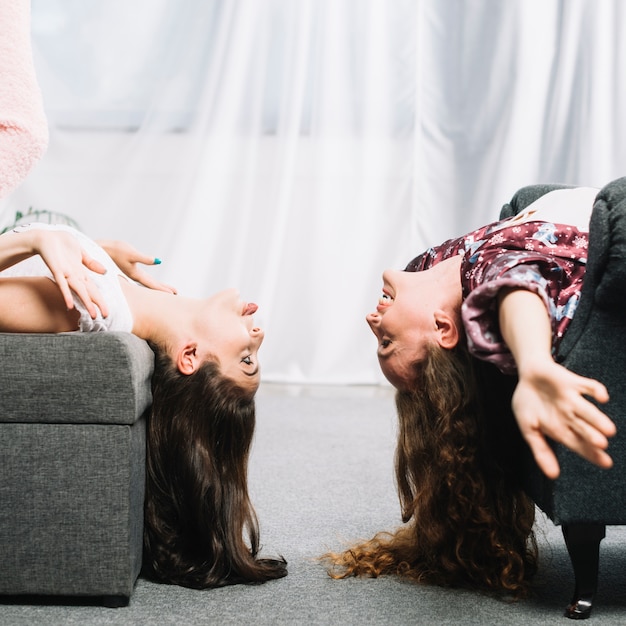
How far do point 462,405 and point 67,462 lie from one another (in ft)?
2.28

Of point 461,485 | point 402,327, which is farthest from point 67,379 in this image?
point 461,485

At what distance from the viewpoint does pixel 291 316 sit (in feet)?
13.9

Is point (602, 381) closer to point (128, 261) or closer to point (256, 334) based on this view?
point (256, 334)

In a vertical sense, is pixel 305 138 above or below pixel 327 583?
above

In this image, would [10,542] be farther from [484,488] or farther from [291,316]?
[291,316]

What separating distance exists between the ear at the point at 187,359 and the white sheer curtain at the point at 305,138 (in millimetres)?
2538

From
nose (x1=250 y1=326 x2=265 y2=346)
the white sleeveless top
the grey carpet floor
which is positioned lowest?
the grey carpet floor

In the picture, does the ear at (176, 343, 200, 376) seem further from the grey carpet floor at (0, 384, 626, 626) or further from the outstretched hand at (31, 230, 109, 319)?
the grey carpet floor at (0, 384, 626, 626)

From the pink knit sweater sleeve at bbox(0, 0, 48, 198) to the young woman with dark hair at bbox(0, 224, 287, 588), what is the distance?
136mm

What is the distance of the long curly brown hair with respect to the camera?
5.03 feet

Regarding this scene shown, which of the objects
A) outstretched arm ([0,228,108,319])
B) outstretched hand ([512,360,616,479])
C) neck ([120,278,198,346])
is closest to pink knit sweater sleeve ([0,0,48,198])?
outstretched arm ([0,228,108,319])

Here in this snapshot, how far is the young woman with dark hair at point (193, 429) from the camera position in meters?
1.59

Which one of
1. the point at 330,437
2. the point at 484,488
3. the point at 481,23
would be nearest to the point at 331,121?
the point at 481,23

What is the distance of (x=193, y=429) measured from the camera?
1602mm
